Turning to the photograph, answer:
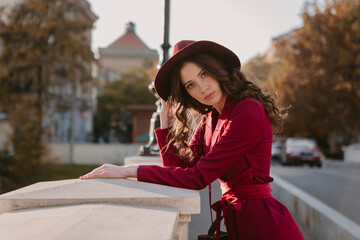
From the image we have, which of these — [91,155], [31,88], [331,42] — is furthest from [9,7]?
[331,42]

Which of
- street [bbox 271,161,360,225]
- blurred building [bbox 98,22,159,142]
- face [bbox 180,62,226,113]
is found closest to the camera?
face [bbox 180,62,226,113]

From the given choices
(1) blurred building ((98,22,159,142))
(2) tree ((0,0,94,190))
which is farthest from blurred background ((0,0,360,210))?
(1) blurred building ((98,22,159,142))

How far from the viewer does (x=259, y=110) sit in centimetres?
218

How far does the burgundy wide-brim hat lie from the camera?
2.34 m

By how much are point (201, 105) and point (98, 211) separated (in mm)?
1312

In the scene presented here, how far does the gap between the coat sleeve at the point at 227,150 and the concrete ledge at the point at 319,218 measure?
228 centimetres

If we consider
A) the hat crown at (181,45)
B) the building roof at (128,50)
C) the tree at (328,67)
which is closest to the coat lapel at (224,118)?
the hat crown at (181,45)

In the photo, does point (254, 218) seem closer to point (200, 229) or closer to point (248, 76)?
point (248, 76)

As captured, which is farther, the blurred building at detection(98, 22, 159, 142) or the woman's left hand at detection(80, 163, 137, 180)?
the blurred building at detection(98, 22, 159, 142)

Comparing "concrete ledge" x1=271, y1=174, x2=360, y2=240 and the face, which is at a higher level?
the face

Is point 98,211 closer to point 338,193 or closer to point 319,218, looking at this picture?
point 319,218

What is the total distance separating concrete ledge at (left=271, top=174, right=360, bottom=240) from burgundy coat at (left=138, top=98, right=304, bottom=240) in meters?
2.10

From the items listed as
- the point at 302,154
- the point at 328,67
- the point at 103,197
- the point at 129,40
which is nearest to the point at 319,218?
the point at 103,197

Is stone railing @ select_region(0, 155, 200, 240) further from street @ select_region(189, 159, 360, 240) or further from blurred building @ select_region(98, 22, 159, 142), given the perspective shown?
Result: blurred building @ select_region(98, 22, 159, 142)
